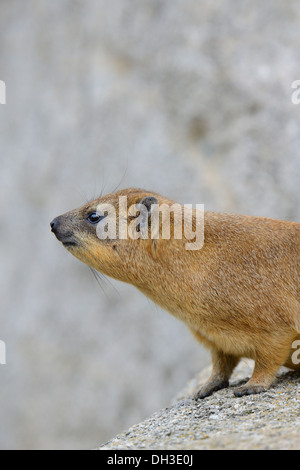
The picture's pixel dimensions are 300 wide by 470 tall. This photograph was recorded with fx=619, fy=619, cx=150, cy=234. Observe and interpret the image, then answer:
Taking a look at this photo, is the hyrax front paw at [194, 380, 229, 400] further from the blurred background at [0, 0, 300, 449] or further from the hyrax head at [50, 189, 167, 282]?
the blurred background at [0, 0, 300, 449]

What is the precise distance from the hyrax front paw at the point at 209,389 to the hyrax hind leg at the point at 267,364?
0.62m

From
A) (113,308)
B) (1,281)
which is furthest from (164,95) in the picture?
(1,281)

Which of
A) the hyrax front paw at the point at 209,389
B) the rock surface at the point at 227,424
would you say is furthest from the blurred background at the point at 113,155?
the rock surface at the point at 227,424

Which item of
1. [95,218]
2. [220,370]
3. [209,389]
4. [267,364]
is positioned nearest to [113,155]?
[95,218]

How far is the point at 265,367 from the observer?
18.2 ft

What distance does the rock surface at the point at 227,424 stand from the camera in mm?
3947

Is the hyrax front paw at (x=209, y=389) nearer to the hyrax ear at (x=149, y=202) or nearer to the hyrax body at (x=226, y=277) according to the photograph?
the hyrax body at (x=226, y=277)

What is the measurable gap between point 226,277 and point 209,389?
4.09 ft

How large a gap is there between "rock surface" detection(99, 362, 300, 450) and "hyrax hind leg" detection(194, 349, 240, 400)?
132 millimetres

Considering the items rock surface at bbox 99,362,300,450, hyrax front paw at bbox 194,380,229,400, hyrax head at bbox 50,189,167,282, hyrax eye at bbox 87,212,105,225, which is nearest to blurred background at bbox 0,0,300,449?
hyrax front paw at bbox 194,380,229,400

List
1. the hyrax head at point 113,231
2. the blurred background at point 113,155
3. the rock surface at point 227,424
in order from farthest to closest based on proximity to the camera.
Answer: the blurred background at point 113,155 < the hyrax head at point 113,231 < the rock surface at point 227,424

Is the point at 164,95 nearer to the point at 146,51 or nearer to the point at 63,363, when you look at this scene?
the point at 146,51

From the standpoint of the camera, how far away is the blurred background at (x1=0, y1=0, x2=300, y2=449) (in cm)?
1071

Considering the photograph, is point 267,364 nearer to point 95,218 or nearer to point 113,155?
point 95,218
